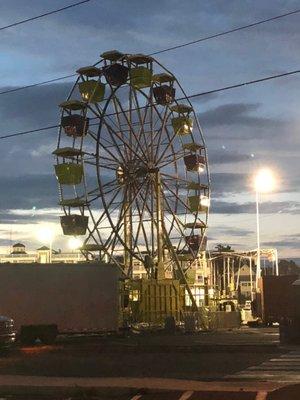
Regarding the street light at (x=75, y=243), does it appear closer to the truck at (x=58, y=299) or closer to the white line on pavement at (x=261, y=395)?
the truck at (x=58, y=299)

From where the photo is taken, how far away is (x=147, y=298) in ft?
131

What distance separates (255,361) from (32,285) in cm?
1229

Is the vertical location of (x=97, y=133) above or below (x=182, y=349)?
above

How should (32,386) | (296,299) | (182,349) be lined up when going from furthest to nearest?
(296,299) → (182,349) → (32,386)

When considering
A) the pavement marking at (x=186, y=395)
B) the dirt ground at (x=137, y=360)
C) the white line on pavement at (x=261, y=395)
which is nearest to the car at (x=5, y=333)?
the dirt ground at (x=137, y=360)

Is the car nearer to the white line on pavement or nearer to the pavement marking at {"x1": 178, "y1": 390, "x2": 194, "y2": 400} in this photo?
the pavement marking at {"x1": 178, "y1": 390, "x2": 194, "y2": 400}

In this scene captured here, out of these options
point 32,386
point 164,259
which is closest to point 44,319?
point 32,386

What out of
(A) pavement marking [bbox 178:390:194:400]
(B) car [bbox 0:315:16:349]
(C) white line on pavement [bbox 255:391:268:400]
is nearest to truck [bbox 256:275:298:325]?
(B) car [bbox 0:315:16:349]

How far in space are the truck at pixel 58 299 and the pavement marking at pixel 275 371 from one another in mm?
11403

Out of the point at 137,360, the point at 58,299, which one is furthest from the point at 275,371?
the point at 58,299

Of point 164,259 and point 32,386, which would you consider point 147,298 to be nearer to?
point 164,259

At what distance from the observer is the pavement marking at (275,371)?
586 inches

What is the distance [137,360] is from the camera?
1988cm

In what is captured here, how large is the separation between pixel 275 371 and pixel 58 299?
46.9 feet
